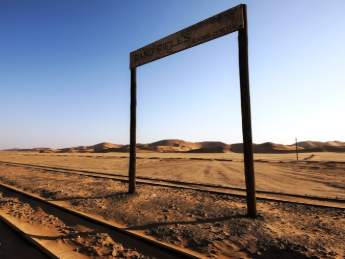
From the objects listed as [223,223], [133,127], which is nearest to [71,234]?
[223,223]

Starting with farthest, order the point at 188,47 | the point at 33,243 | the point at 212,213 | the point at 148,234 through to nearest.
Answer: the point at 188,47 → the point at 212,213 → the point at 148,234 → the point at 33,243

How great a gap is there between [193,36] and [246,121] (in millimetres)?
2568

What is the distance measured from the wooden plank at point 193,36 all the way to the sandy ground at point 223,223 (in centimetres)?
411

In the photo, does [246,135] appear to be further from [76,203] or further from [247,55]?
[76,203]

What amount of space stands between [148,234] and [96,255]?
43.3 inches

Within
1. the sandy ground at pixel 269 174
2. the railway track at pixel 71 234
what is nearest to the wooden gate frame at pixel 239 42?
the railway track at pixel 71 234

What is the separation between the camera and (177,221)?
16.0 ft

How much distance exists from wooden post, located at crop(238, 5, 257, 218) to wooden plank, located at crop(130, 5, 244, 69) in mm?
216

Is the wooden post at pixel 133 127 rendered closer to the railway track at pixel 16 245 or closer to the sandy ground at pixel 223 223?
the sandy ground at pixel 223 223

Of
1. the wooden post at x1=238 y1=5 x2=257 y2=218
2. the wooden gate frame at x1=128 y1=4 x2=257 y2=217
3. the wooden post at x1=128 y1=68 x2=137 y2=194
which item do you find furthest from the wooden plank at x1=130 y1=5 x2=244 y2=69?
the wooden post at x1=128 y1=68 x2=137 y2=194

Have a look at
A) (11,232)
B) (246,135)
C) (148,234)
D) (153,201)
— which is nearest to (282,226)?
(246,135)

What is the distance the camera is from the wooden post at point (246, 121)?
192 inches

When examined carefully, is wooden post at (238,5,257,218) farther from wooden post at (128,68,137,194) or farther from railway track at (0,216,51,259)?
railway track at (0,216,51,259)

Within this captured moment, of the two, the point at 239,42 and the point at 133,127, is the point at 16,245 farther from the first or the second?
the point at 239,42
